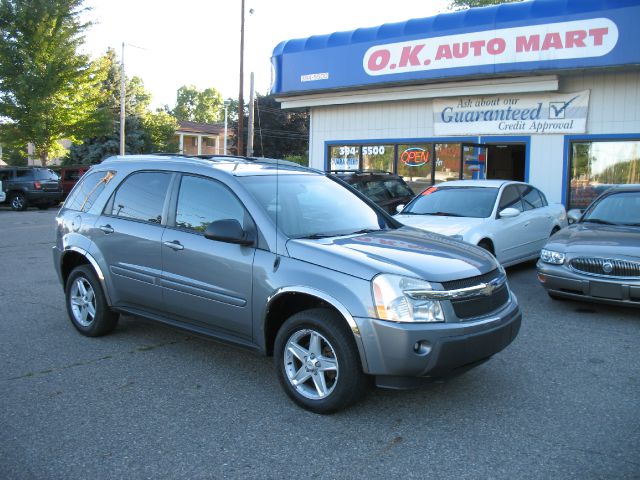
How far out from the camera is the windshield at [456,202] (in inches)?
363

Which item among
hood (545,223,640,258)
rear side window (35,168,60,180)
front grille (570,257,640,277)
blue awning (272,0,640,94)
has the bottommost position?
front grille (570,257,640,277)

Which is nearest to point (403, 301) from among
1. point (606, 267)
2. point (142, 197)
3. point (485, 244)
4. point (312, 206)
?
point (312, 206)

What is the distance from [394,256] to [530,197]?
22.5 ft

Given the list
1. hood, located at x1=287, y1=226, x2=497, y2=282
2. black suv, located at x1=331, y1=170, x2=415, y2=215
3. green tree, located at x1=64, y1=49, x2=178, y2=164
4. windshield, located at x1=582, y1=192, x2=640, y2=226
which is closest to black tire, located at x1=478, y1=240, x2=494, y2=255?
windshield, located at x1=582, y1=192, x2=640, y2=226

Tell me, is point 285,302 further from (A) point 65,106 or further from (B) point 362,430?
(A) point 65,106

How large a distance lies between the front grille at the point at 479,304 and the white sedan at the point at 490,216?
3886 mm

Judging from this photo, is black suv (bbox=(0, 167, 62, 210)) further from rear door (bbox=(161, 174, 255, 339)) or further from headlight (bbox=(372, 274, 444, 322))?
headlight (bbox=(372, 274, 444, 322))

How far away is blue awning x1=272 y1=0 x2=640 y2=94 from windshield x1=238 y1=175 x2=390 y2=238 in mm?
9481

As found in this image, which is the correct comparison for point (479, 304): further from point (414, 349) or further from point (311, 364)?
point (311, 364)

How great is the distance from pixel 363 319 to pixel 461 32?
39.8ft

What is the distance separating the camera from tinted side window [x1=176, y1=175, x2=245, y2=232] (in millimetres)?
4703

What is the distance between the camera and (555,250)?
7.01 meters

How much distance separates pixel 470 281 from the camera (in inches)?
162

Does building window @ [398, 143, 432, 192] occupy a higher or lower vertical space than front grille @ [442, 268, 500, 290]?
higher
